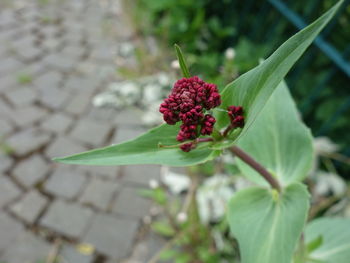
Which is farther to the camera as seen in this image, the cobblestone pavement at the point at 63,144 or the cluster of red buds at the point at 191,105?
the cobblestone pavement at the point at 63,144

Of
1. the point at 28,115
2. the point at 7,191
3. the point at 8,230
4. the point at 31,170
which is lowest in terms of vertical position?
the point at 8,230

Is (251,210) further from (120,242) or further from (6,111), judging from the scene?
(6,111)

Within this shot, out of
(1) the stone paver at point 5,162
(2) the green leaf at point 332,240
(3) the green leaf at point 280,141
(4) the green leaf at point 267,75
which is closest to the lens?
(4) the green leaf at point 267,75

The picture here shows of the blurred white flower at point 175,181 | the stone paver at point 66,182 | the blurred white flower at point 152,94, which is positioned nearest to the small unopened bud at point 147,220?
the blurred white flower at point 175,181

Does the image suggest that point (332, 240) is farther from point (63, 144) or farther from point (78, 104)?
point (78, 104)

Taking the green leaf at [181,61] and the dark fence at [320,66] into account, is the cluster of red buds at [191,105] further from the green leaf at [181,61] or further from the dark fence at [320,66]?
the dark fence at [320,66]

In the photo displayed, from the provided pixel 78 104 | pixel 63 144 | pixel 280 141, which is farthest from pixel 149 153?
pixel 78 104

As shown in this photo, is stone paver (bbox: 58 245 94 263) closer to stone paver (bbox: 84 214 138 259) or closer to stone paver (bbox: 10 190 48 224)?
stone paver (bbox: 84 214 138 259)
